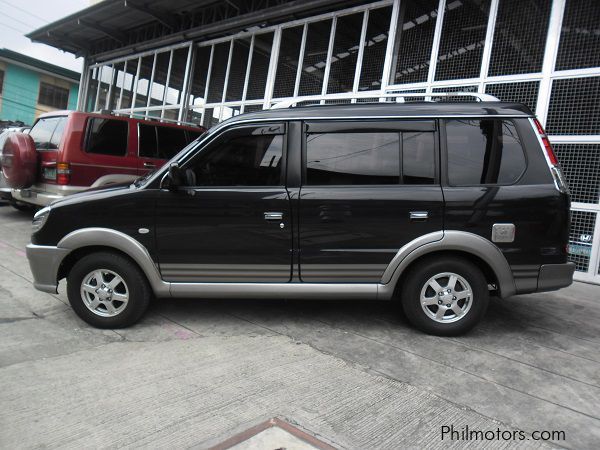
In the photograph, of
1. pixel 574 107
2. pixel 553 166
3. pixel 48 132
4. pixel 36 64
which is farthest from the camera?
pixel 36 64

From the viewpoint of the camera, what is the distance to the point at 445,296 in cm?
381

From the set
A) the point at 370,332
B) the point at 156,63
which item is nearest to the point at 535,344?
the point at 370,332

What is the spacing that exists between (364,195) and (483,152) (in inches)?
43.0

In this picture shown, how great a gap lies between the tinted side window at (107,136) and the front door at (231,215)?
13.5 feet

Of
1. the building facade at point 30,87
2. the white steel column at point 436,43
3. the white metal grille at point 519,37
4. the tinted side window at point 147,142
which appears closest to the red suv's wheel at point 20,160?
the tinted side window at point 147,142

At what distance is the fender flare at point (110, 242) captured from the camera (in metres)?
3.79

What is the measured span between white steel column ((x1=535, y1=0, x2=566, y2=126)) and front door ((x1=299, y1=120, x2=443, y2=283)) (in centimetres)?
428

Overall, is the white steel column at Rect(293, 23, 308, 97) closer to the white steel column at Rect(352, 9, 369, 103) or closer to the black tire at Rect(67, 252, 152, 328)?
the white steel column at Rect(352, 9, 369, 103)

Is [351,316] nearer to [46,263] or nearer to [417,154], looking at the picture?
Result: [417,154]

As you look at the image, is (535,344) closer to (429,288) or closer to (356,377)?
(429,288)

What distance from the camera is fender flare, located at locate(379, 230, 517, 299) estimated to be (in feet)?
12.1

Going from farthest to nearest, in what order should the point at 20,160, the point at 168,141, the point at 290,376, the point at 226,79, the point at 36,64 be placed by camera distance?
the point at 36,64, the point at 226,79, the point at 168,141, the point at 20,160, the point at 290,376

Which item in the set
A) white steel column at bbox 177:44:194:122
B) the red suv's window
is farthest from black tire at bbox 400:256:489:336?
white steel column at bbox 177:44:194:122

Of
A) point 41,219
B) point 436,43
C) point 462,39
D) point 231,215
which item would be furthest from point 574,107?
point 41,219
